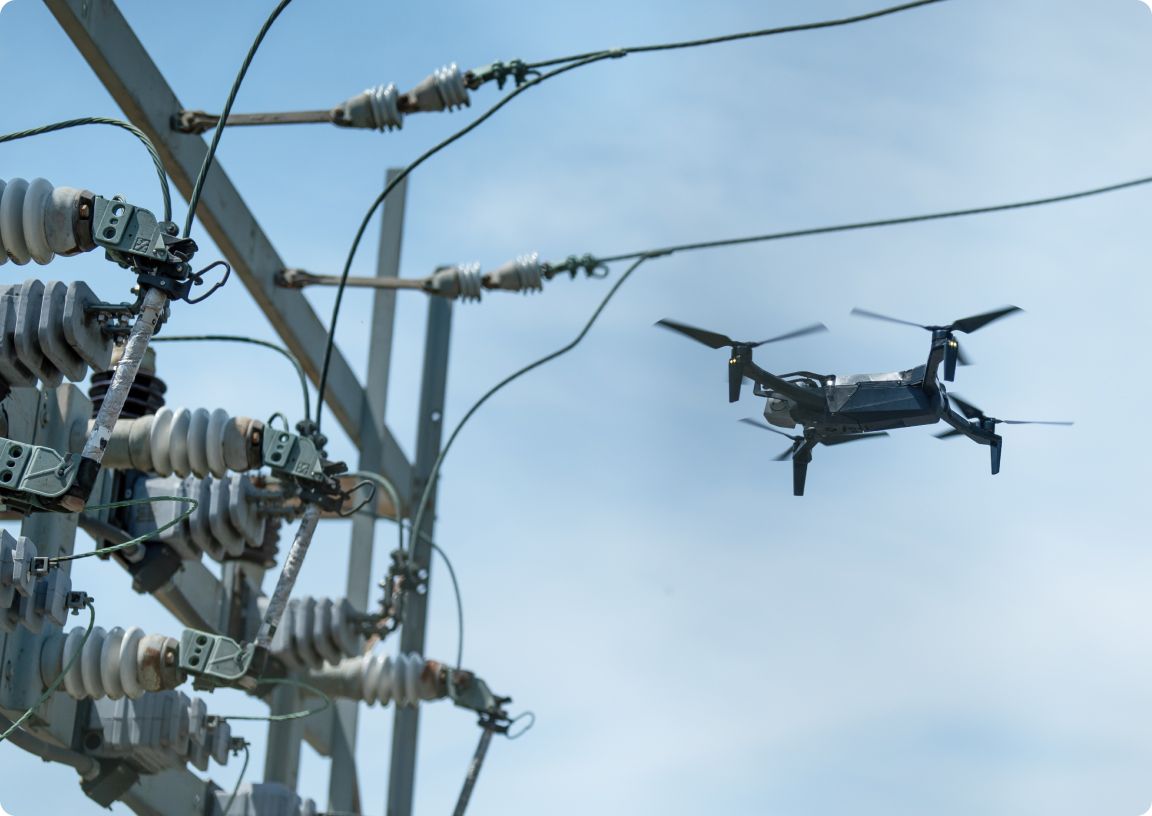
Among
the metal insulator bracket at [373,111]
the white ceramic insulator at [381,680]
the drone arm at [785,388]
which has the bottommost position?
the white ceramic insulator at [381,680]

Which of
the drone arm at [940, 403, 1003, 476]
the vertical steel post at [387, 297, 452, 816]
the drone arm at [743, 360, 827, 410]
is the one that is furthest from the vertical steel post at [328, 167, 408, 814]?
the drone arm at [940, 403, 1003, 476]

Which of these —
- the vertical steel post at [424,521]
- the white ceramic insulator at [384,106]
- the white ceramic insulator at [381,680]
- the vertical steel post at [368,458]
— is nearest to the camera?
the white ceramic insulator at [384,106]

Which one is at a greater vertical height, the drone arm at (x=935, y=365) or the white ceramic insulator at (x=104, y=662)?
the drone arm at (x=935, y=365)

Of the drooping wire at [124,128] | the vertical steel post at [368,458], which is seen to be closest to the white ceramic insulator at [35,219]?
the drooping wire at [124,128]

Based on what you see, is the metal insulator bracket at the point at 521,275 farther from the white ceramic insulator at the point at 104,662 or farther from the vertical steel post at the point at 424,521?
the white ceramic insulator at the point at 104,662

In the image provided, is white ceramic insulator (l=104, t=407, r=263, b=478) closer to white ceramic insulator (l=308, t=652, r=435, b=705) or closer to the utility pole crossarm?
the utility pole crossarm
